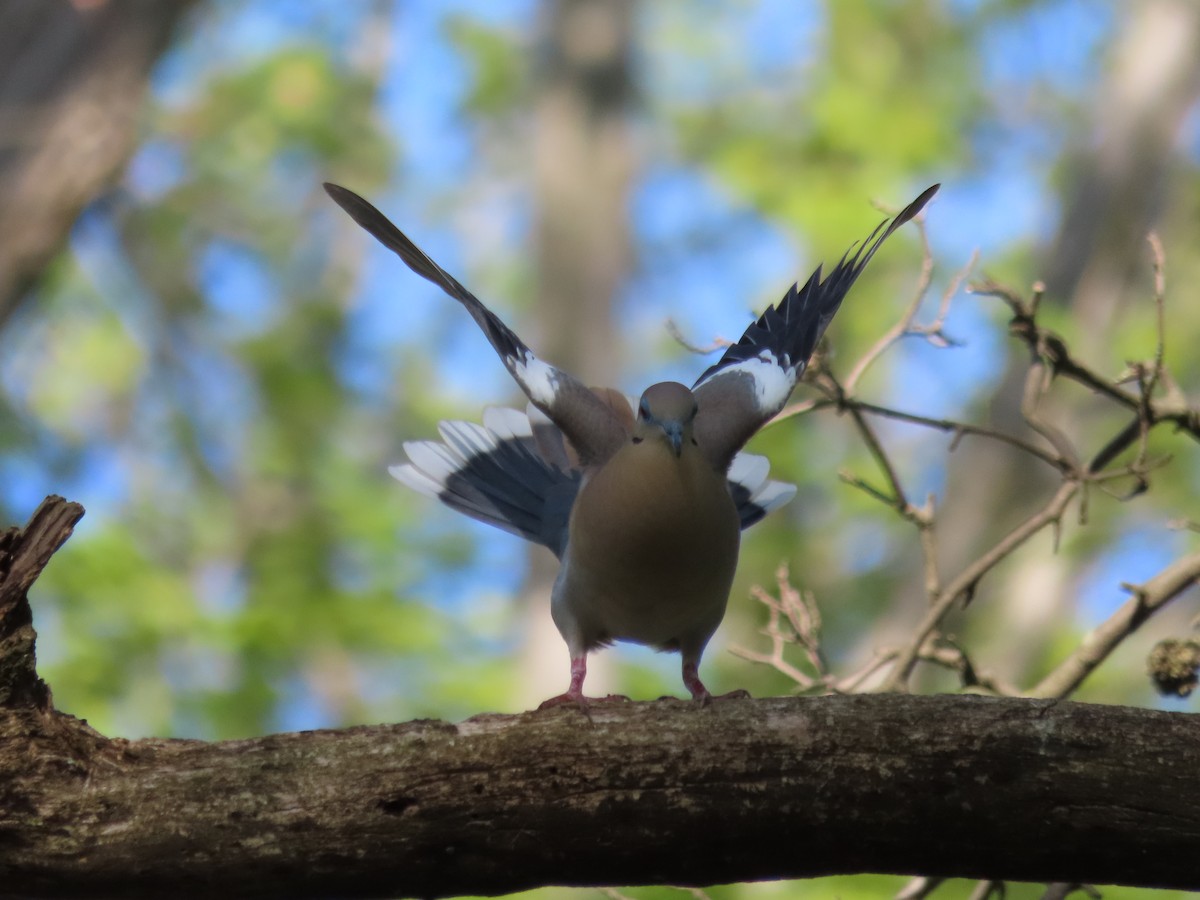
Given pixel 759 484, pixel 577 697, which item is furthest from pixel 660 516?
pixel 759 484

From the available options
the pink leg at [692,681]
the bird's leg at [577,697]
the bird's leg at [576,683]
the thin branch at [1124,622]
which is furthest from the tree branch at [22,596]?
the thin branch at [1124,622]

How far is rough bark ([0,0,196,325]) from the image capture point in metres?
5.30

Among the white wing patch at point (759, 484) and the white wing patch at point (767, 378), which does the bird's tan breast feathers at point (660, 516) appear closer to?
the white wing patch at point (767, 378)

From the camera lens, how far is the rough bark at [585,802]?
7.51 feet

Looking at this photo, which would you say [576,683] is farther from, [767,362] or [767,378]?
[767,362]

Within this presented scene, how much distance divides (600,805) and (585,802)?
0.03 metres

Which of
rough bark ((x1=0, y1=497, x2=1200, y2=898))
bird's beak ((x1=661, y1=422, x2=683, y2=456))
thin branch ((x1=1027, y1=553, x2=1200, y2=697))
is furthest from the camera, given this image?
bird's beak ((x1=661, y1=422, x2=683, y2=456))

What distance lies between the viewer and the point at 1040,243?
9.23 metres

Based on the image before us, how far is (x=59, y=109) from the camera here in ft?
17.9

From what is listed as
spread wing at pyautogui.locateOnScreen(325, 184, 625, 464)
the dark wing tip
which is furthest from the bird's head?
the dark wing tip

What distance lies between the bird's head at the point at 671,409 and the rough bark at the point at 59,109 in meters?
3.27

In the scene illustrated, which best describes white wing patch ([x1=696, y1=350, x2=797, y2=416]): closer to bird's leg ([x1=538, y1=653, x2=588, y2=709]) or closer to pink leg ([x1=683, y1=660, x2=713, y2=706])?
pink leg ([x1=683, y1=660, x2=713, y2=706])

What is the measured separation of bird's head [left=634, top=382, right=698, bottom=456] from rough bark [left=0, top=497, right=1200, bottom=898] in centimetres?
101

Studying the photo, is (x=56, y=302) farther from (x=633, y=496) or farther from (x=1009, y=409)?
(x=633, y=496)
